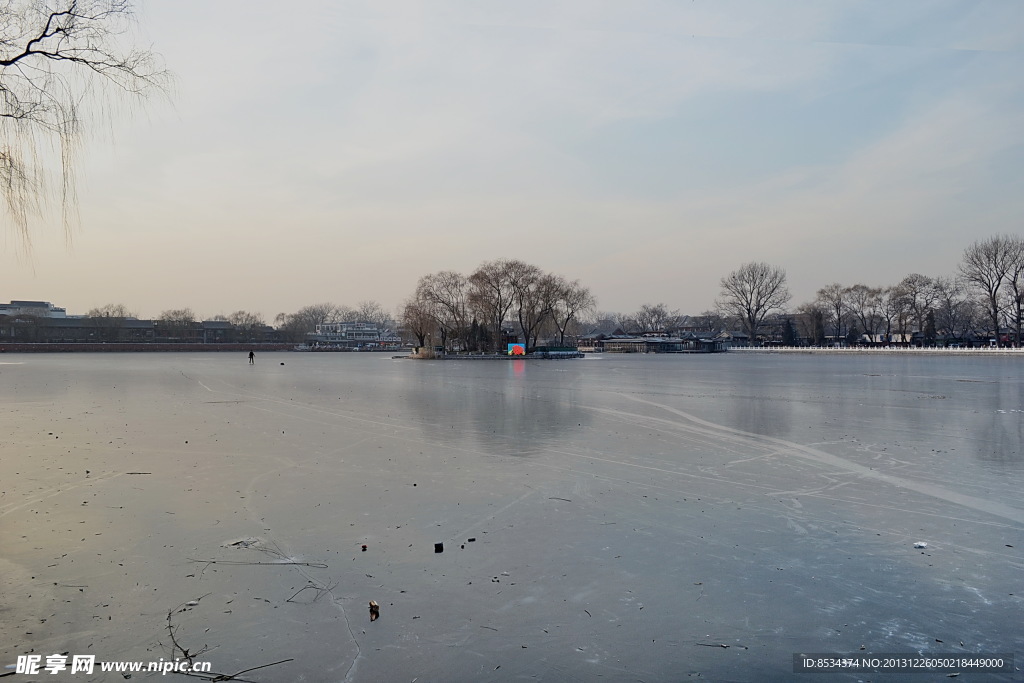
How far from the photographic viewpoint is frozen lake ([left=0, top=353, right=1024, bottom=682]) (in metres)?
3.90

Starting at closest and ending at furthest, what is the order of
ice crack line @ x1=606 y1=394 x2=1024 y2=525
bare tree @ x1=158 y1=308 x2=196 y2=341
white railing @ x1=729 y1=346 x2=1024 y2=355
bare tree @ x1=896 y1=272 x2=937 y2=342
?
1. ice crack line @ x1=606 y1=394 x2=1024 y2=525
2. white railing @ x1=729 y1=346 x2=1024 y2=355
3. bare tree @ x1=896 y1=272 x2=937 y2=342
4. bare tree @ x1=158 y1=308 x2=196 y2=341

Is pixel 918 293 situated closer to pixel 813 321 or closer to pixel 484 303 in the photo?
pixel 813 321

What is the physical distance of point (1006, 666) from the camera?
364cm

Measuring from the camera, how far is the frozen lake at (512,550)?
3904 mm

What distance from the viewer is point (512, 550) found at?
5.66 meters

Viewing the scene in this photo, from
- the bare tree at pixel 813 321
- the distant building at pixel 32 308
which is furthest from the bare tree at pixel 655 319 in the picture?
the distant building at pixel 32 308

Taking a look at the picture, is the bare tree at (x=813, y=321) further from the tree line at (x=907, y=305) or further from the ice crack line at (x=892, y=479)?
the ice crack line at (x=892, y=479)

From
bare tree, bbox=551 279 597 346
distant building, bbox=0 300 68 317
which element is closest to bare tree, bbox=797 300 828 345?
bare tree, bbox=551 279 597 346

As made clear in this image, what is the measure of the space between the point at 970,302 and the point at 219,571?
125200mm

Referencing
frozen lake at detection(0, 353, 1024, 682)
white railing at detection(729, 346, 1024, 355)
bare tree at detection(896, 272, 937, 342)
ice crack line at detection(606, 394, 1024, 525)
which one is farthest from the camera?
bare tree at detection(896, 272, 937, 342)

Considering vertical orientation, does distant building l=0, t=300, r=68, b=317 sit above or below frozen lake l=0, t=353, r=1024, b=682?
above

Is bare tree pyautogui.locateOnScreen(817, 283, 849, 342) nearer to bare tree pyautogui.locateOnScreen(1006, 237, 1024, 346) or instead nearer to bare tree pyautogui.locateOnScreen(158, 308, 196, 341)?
bare tree pyautogui.locateOnScreen(1006, 237, 1024, 346)

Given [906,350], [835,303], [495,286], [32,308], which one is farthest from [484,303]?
[32,308]

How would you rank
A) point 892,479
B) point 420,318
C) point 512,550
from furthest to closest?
point 420,318 → point 892,479 → point 512,550
